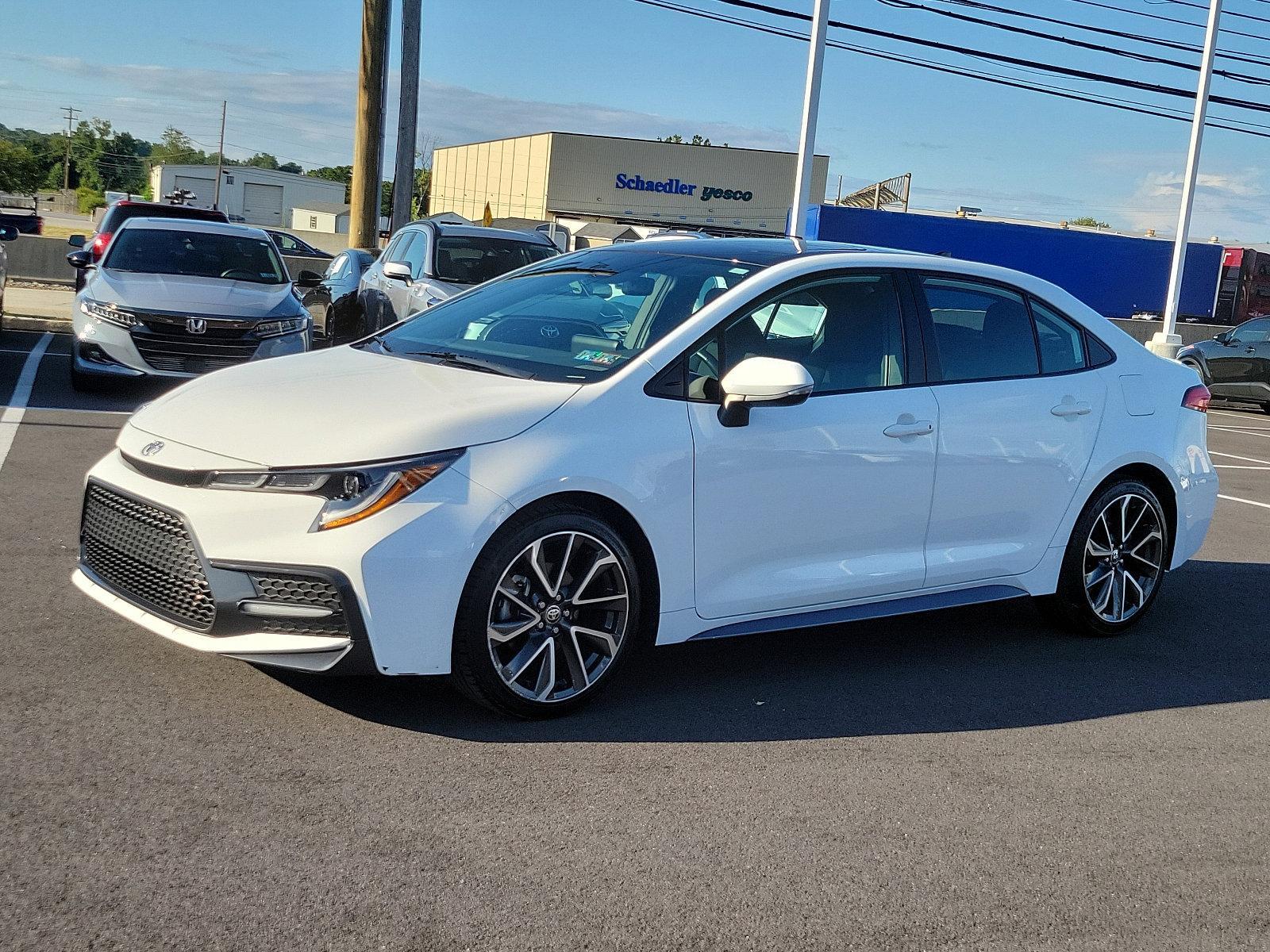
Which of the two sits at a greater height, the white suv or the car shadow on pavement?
the white suv

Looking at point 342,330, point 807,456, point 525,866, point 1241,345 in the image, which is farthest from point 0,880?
point 1241,345

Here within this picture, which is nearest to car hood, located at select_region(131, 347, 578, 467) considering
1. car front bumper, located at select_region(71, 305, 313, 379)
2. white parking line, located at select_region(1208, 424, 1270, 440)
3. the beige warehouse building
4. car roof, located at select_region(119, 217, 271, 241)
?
car front bumper, located at select_region(71, 305, 313, 379)

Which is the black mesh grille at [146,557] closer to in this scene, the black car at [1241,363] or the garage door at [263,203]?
the black car at [1241,363]

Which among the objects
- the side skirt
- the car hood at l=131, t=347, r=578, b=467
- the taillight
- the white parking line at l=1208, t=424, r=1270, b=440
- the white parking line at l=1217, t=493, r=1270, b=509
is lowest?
the white parking line at l=1217, t=493, r=1270, b=509

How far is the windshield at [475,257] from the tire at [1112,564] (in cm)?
669

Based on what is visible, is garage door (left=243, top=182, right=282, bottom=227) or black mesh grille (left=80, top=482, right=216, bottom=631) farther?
garage door (left=243, top=182, right=282, bottom=227)

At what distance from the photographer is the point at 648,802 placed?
383 cm

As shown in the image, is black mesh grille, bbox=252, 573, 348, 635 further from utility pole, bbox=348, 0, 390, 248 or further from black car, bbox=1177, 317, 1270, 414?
black car, bbox=1177, 317, 1270, 414

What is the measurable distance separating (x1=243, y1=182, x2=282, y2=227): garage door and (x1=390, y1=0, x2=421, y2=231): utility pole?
106 metres

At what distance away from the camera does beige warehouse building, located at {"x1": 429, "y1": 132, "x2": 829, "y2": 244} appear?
86000mm

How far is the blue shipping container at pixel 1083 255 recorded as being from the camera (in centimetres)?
3741

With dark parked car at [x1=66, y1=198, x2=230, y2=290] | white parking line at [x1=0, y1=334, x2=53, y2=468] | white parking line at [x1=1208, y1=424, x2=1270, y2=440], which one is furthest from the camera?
white parking line at [x1=1208, y1=424, x2=1270, y2=440]

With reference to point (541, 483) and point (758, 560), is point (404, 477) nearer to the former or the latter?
point (541, 483)

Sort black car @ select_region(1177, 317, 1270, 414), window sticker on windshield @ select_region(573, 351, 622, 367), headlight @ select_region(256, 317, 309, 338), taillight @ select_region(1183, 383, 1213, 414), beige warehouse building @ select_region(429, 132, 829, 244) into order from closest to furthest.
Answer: window sticker on windshield @ select_region(573, 351, 622, 367), taillight @ select_region(1183, 383, 1213, 414), headlight @ select_region(256, 317, 309, 338), black car @ select_region(1177, 317, 1270, 414), beige warehouse building @ select_region(429, 132, 829, 244)
